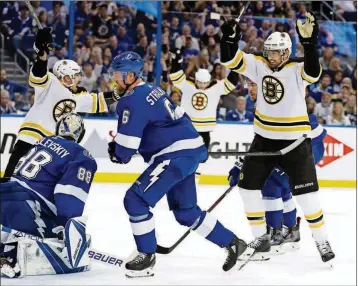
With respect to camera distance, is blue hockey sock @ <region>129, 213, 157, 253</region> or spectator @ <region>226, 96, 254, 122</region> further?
spectator @ <region>226, 96, 254, 122</region>

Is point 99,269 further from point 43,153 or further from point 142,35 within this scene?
point 142,35

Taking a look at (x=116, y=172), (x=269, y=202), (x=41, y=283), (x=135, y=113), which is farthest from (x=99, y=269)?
(x=116, y=172)

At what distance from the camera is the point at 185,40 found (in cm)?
853

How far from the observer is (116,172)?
7.89m

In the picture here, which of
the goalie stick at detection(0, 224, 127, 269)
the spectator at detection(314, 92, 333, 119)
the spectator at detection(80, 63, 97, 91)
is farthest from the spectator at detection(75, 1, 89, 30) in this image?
the goalie stick at detection(0, 224, 127, 269)

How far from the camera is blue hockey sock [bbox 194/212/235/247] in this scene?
367 centimetres

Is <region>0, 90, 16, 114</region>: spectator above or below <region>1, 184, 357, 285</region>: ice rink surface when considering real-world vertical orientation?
above

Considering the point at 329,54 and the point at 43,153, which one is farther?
the point at 329,54

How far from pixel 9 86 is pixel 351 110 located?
352cm

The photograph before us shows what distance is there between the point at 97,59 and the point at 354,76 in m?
2.76

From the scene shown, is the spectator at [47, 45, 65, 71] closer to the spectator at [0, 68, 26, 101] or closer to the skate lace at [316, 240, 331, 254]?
the spectator at [0, 68, 26, 101]

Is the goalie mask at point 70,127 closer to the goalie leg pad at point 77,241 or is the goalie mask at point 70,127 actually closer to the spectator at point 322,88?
the goalie leg pad at point 77,241

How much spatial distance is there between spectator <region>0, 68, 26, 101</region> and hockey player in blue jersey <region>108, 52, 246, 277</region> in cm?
448

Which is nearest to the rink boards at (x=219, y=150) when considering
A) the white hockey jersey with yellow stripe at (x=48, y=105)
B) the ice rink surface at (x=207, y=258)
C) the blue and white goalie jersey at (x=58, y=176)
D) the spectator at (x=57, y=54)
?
the spectator at (x=57, y=54)
